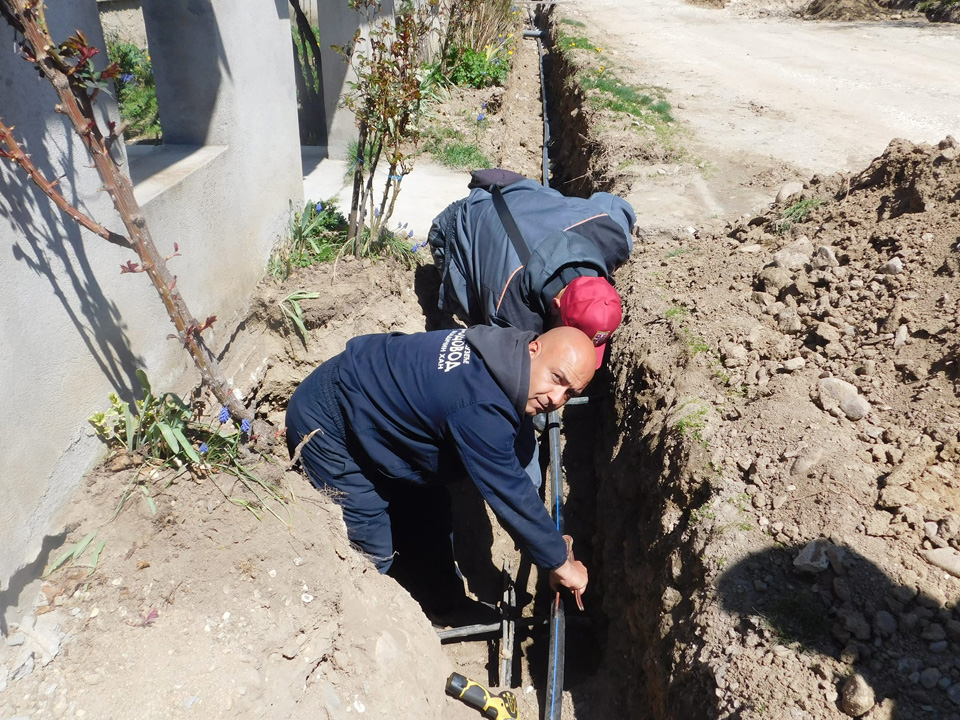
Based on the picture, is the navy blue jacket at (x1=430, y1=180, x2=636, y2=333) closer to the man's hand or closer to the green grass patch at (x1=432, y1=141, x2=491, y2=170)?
the man's hand

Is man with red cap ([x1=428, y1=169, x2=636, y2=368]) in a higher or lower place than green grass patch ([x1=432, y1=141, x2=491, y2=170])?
higher

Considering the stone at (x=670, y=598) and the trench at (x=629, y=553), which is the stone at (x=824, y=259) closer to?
the trench at (x=629, y=553)

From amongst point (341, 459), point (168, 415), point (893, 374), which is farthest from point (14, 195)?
point (893, 374)

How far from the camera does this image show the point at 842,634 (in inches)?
81.4

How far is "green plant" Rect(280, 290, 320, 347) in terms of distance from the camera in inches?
157

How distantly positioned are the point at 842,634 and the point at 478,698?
1.39 meters

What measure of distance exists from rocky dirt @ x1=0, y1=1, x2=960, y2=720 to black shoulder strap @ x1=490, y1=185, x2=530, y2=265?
32.5 inches

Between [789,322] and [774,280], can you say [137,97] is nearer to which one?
[774,280]

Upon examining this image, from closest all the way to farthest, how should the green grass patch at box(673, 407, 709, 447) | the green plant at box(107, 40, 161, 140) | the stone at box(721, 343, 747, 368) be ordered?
the green grass patch at box(673, 407, 709, 447)
the stone at box(721, 343, 747, 368)
the green plant at box(107, 40, 161, 140)

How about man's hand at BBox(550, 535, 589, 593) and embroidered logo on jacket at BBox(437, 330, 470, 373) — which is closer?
embroidered logo on jacket at BBox(437, 330, 470, 373)

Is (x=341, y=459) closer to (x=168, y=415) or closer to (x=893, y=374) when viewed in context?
(x=168, y=415)

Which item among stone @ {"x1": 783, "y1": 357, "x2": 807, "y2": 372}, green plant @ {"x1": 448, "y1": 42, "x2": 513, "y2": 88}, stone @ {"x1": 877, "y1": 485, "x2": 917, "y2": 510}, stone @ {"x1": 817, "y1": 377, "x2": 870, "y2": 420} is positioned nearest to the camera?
stone @ {"x1": 877, "y1": 485, "x2": 917, "y2": 510}

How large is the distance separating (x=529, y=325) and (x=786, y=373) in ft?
3.73

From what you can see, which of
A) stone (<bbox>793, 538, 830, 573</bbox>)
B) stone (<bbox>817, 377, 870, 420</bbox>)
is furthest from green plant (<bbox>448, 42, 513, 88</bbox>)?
stone (<bbox>793, 538, 830, 573</bbox>)
